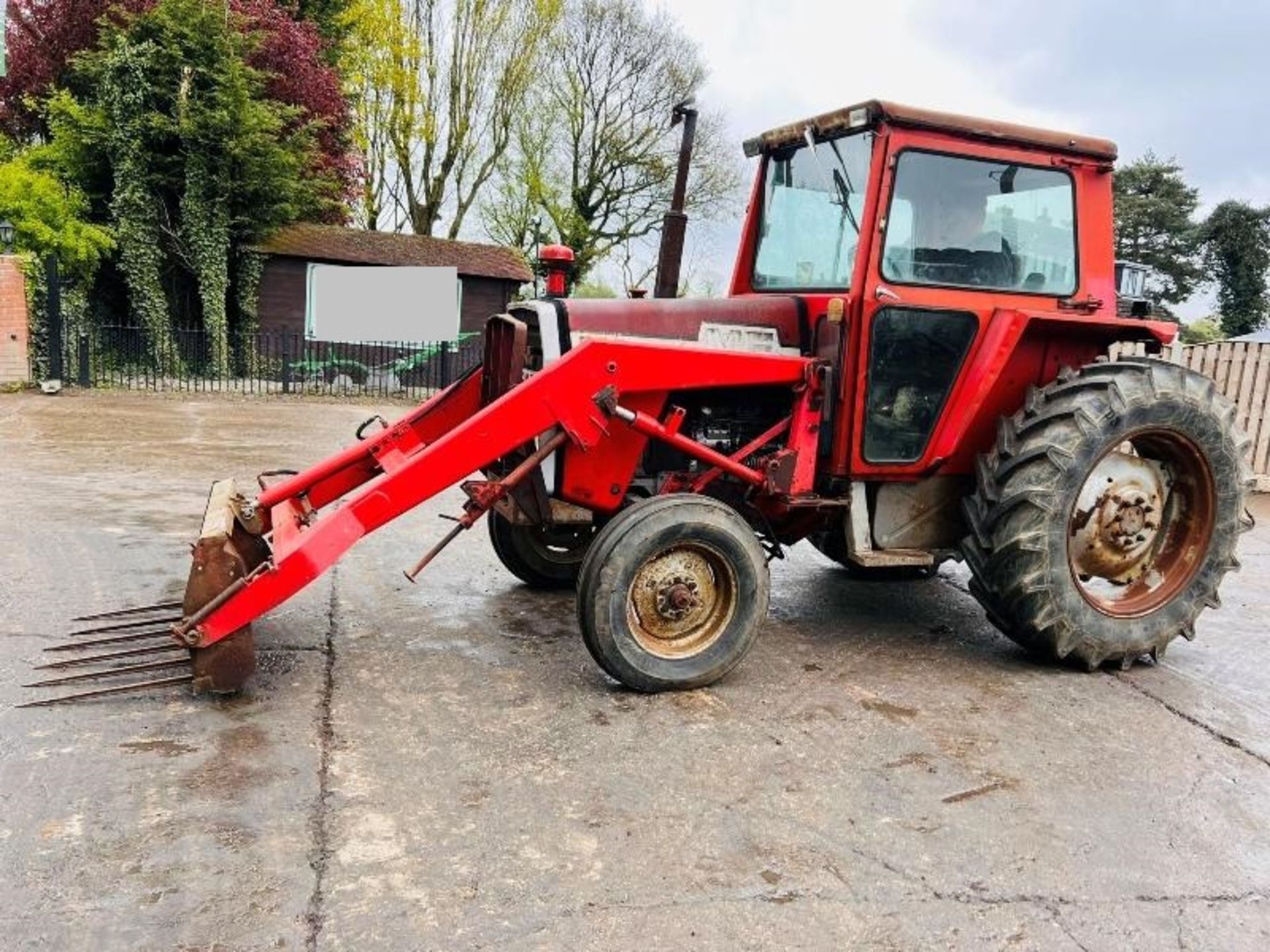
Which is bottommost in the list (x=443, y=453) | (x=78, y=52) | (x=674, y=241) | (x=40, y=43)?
(x=443, y=453)

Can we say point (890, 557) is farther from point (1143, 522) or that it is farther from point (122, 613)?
point (122, 613)

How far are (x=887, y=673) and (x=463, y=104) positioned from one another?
26.2m

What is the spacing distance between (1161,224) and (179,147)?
25223mm

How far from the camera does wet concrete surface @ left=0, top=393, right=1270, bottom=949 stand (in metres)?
2.45

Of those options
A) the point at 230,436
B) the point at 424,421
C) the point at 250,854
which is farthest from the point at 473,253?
the point at 250,854

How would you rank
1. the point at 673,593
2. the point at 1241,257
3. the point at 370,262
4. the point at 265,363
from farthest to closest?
the point at 1241,257 → the point at 370,262 → the point at 265,363 → the point at 673,593

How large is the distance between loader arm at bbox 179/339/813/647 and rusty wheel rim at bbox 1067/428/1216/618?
1.43m

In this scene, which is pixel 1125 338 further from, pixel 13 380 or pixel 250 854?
pixel 13 380

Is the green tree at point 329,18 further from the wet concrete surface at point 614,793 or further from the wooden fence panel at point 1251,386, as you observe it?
the wet concrete surface at point 614,793

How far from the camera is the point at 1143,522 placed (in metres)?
4.49

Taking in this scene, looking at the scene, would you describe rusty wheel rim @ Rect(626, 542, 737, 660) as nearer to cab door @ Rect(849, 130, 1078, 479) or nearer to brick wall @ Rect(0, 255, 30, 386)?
cab door @ Rect(849, 130, 1078, 479)

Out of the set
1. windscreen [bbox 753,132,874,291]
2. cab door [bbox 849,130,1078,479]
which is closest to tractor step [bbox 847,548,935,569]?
cab door [bbox 849,130,1078,479]

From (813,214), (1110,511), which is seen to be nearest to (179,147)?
(813,214)

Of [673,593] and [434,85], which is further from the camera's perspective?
[434,85]
